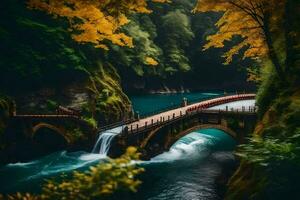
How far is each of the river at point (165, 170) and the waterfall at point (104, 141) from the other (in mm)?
115

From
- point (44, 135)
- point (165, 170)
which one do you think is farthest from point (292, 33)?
point (44, 135)

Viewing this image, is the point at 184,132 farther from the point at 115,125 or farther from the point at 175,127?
the point at 115,125

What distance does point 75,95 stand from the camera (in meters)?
46.4

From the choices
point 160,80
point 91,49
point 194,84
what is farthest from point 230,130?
point 194,84

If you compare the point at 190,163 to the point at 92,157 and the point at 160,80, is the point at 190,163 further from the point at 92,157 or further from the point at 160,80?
the point at 160,80

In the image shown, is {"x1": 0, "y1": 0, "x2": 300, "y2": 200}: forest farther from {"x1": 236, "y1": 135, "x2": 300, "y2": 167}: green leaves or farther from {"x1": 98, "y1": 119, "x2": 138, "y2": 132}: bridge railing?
{"x1": 98, "y1": 119, "x2": 138, "y2": 132}: bridge railing

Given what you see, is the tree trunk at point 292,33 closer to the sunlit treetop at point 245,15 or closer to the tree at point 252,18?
the tree at point 252,18

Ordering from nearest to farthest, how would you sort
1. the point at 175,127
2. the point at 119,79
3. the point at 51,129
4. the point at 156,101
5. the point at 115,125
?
1. the point at 51,129
2. the point at 175,127
3. the point at 115,125
4. the point at 119,79
5. the point at 156,101

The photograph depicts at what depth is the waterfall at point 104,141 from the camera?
40094 millimetres

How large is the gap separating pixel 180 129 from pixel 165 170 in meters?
7.32

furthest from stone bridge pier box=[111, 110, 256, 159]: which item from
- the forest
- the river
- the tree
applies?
the tree

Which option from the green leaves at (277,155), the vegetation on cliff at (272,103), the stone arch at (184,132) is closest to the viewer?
the green leaves at (277,155)

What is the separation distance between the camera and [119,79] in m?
57.1

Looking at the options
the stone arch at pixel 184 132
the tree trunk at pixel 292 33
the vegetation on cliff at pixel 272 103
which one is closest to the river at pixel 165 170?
the stone arch at pixel 184 132
